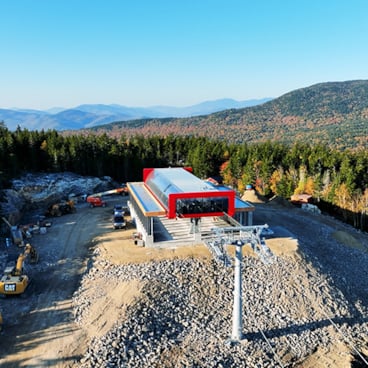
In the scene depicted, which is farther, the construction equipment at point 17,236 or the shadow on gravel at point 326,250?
the construction equipment at point 17,236

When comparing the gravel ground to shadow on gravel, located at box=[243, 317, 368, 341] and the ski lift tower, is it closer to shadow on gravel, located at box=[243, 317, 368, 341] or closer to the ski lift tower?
shadow on gravel, located at box=[243, 317, 368, 341]

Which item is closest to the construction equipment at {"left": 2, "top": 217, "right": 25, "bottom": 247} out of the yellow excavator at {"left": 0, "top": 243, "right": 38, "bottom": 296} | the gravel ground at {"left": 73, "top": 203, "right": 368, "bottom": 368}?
the yellow excavator at {"left": 0, "top": 243, "right": 38, "bottom": 296}

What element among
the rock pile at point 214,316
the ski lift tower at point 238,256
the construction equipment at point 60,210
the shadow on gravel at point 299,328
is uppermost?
the ski lift tower at point 238,256

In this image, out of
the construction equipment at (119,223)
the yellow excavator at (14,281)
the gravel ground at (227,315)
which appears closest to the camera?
the gravel ground at (227,315)

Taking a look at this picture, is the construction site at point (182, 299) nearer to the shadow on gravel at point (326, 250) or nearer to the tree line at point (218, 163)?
the shadow on gravel at point (326, 250)

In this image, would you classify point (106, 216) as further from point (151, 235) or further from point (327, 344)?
point (327, 344)

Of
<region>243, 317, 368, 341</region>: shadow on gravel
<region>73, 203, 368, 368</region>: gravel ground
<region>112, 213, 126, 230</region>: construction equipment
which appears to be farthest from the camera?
<region>112, 213, 126, 230</region>: construction equipment

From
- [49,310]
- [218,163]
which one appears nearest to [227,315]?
[49,310]

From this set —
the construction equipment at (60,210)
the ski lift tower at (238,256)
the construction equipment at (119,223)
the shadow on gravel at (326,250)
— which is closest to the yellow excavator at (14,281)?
the construction equipment at (119,223)
